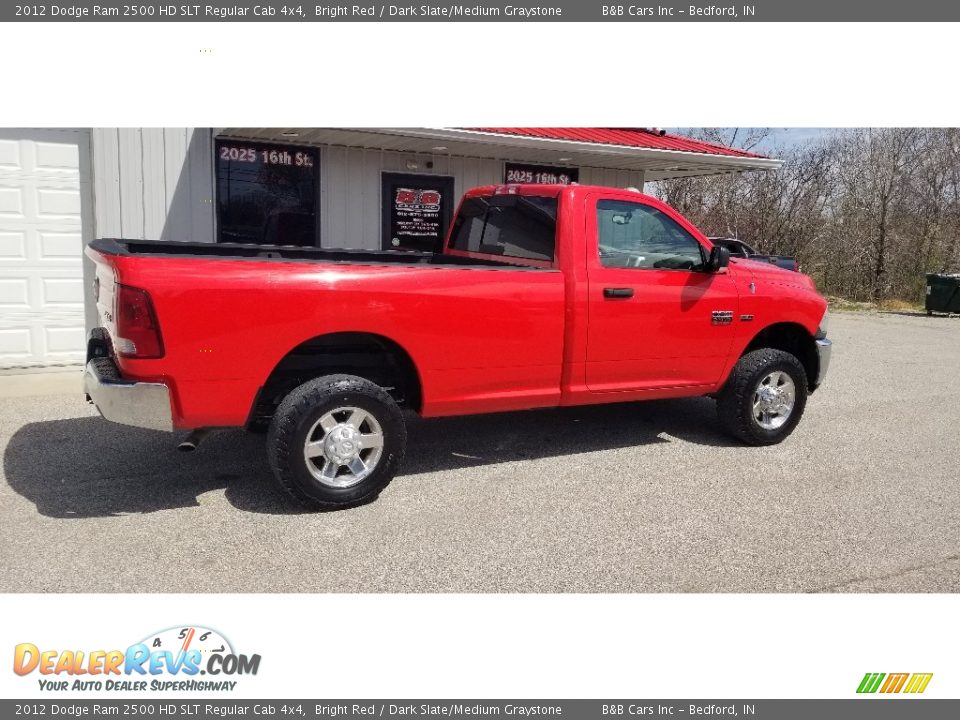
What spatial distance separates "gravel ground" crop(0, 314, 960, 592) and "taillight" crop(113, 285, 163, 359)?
1015 mm

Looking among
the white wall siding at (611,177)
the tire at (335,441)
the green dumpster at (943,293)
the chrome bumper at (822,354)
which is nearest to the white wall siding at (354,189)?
the white wall siding at (611,177)

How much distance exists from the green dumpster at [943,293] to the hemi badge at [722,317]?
15.5 metres

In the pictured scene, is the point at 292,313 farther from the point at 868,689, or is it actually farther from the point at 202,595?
the point at 868,689

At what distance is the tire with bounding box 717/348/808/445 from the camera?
19.8ft

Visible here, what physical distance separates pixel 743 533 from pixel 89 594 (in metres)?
3.41

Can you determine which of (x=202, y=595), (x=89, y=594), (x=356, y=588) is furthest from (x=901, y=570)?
(x=89, y=594)

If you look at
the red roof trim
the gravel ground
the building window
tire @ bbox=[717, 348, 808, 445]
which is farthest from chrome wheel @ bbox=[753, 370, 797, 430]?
the building window

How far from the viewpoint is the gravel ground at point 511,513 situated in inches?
148

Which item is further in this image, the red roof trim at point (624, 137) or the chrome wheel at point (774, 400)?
the red roof trim at point (624, 137)

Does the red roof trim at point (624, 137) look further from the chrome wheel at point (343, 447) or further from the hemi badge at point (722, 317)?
the chrome wheel at point (343, 447)

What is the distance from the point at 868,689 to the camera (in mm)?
3082

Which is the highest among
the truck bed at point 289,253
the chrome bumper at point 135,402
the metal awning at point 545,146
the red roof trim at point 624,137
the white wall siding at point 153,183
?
the red roof trim at point 624,137

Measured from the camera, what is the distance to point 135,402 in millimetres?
4031

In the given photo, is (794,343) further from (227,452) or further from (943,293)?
(943,293)
